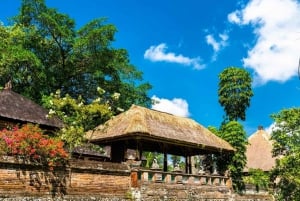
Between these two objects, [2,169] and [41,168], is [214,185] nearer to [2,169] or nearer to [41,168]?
[41,168]

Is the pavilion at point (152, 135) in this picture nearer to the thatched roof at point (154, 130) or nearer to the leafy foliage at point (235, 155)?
the thatched roof at point (154, 130)

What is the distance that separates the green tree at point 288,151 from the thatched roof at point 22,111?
12608 mm

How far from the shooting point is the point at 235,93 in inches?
1453

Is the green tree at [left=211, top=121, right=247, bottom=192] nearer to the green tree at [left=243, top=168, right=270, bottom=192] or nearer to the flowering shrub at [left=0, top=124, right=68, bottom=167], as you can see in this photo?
the green tree at [left=243, top=168, right=270, bottom=192]

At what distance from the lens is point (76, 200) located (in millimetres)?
15516

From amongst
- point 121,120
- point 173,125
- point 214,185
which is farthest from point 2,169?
point 214,185

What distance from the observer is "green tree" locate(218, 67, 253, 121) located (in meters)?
36.5

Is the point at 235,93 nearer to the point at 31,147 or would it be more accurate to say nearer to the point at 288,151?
the point at 288,151

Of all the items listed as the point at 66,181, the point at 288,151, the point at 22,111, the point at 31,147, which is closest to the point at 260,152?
the point at 288,151

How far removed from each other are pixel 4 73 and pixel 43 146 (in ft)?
59.3

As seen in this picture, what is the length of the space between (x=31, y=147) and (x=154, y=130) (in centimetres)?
742

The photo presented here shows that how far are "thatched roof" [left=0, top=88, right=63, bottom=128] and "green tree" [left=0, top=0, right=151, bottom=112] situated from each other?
8.54 m

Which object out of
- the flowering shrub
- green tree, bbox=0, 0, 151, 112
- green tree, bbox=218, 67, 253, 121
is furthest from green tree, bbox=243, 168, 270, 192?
the flowering shrub

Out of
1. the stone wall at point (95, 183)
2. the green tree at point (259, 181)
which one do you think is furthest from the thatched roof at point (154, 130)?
the green tree at point (259, 181)
